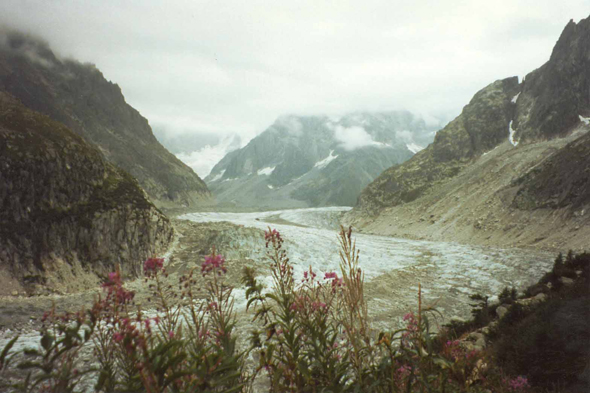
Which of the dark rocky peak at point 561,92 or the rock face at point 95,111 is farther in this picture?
the rock face at point 95,111

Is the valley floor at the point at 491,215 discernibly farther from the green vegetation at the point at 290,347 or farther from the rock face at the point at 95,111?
the rock face at the point at 95,111

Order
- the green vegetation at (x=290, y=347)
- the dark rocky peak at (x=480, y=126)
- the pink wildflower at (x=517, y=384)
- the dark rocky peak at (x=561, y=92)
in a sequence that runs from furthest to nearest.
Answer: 1. the dark rocky peak at (x=480, y=126)
2. the dark rocky peak at (x=561, y=92)
3. the pink wildflower at (x=517, y=384)
4. the green vegetation at (x=290, y=347)

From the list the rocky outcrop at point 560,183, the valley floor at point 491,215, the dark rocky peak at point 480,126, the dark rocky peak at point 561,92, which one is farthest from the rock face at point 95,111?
the dark rocky peak at point 561,92

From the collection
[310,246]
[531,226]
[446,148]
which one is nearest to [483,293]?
[310,246]

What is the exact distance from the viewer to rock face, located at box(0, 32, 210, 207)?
80.4 meters

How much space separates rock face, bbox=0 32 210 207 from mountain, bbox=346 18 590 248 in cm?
7939

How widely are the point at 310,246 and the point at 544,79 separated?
66851mm

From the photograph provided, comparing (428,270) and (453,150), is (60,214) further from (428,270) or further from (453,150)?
(453,150)

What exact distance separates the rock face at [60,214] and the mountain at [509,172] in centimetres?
3232

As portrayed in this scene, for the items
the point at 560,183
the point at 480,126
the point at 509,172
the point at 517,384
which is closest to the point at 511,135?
the point at 480,126

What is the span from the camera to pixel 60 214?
16156mm

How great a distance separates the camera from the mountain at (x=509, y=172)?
28.5 metres

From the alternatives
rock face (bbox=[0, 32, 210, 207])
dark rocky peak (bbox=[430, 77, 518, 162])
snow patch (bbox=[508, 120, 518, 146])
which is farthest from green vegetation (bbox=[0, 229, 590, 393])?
rock face (bbox=[0, 32, 210, 207])

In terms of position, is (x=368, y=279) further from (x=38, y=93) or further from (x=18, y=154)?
(x=38, y=93)
